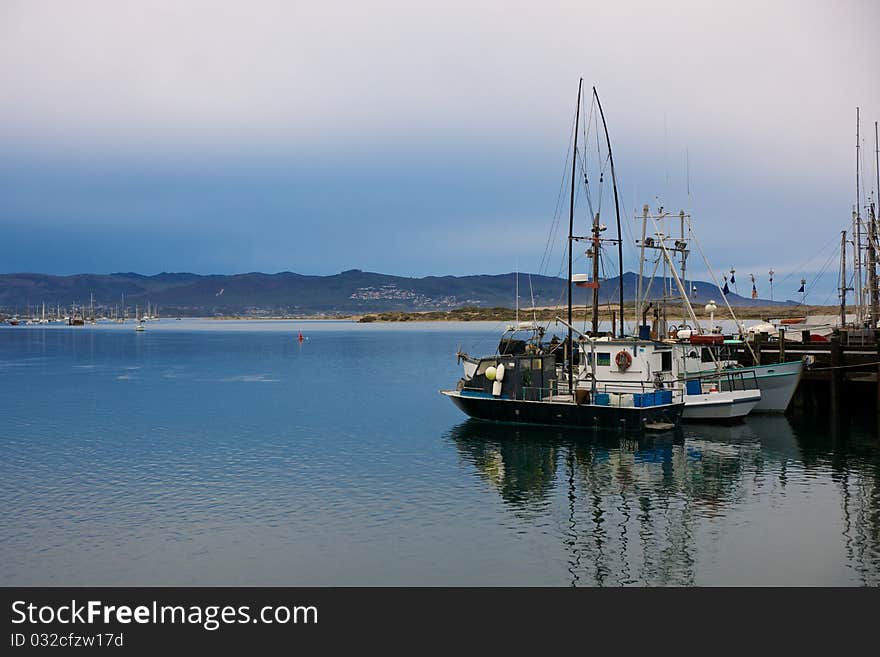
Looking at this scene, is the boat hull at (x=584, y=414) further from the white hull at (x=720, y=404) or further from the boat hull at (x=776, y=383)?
the boat hull at (x=776, y=383)

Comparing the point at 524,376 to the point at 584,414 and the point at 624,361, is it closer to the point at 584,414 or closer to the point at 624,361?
the point at 584,414

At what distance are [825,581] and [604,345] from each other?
21.2 metres

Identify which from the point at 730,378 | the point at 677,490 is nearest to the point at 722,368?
the point at 730,378

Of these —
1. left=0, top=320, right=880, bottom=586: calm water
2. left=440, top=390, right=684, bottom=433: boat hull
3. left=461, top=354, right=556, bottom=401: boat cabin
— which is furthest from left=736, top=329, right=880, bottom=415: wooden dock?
left=461, top=354, right=556, bottom=401: boat cabin

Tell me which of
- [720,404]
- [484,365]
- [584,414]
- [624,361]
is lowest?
[584,414]

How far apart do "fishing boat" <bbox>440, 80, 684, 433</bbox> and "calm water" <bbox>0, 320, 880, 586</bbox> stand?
2.93 ft

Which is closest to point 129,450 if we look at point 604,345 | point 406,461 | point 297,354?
point 406,461

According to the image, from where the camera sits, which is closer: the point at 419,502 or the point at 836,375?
the point at 419,502

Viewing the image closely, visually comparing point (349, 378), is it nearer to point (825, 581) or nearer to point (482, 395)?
point (482, 395)

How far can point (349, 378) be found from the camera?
68.2m

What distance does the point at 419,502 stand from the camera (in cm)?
2356

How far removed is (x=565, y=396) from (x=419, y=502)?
48.2ft

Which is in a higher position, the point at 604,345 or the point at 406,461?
the point at 604,345
